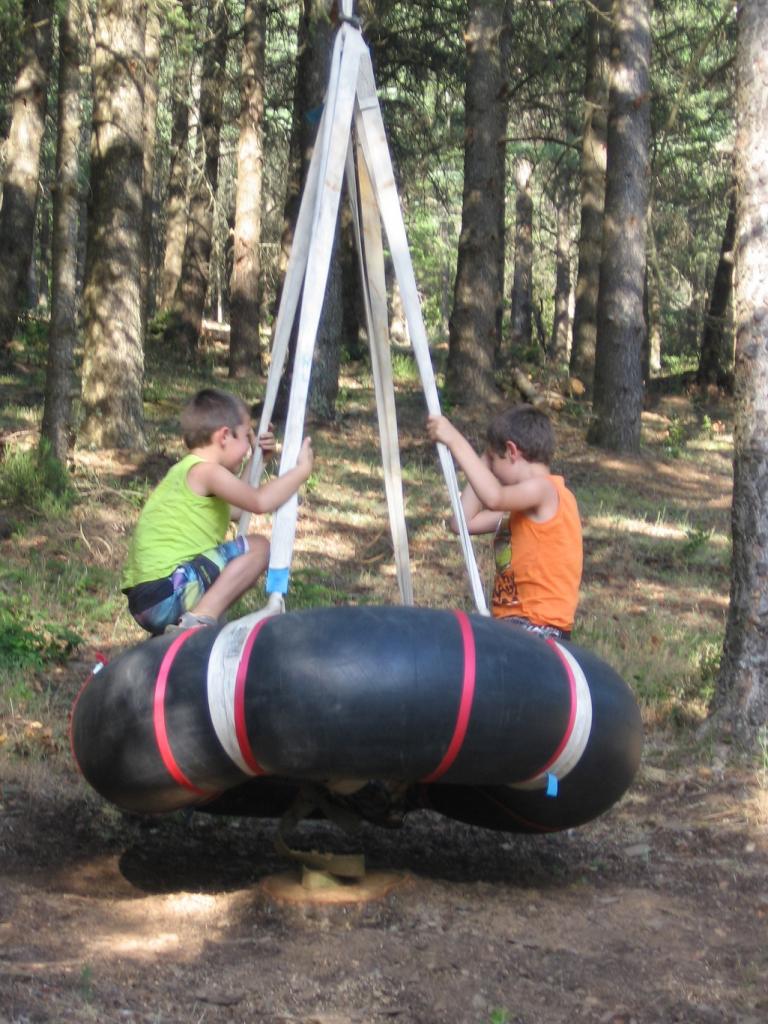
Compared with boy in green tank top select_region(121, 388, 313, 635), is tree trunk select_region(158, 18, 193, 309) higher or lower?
higher

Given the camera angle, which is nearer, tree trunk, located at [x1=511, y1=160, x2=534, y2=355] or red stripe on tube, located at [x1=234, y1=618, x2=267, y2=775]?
red stripe on tube, located at [x1=234, y1=618, x2=267, y2=775]

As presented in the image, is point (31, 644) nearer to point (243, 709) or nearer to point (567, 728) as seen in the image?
point (243, 709)

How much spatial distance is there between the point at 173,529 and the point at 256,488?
0.42 m

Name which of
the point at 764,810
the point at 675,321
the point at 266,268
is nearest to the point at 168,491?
the point at 764,810

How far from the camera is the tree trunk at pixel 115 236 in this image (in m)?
11.5

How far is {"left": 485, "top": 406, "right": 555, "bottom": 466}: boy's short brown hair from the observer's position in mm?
5301

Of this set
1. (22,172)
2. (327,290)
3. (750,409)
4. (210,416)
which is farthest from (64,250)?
(22,172)

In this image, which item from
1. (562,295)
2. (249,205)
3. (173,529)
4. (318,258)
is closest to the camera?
(318,258)

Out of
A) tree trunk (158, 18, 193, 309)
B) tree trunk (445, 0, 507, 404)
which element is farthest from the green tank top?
tree trunk (158, 18, 193, 309)

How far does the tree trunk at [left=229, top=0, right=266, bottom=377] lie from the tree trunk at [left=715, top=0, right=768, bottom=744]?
13614 millimetres

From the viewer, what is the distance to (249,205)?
63.9 ft

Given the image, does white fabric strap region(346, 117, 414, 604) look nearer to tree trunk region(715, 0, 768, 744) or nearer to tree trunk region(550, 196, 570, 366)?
tree trunk region(715, 0, 768, 744)

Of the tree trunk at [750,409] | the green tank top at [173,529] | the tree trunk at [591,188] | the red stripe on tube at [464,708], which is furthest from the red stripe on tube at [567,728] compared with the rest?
the tree trunk at [591,188]

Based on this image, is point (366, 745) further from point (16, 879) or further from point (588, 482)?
point (588, 482)
